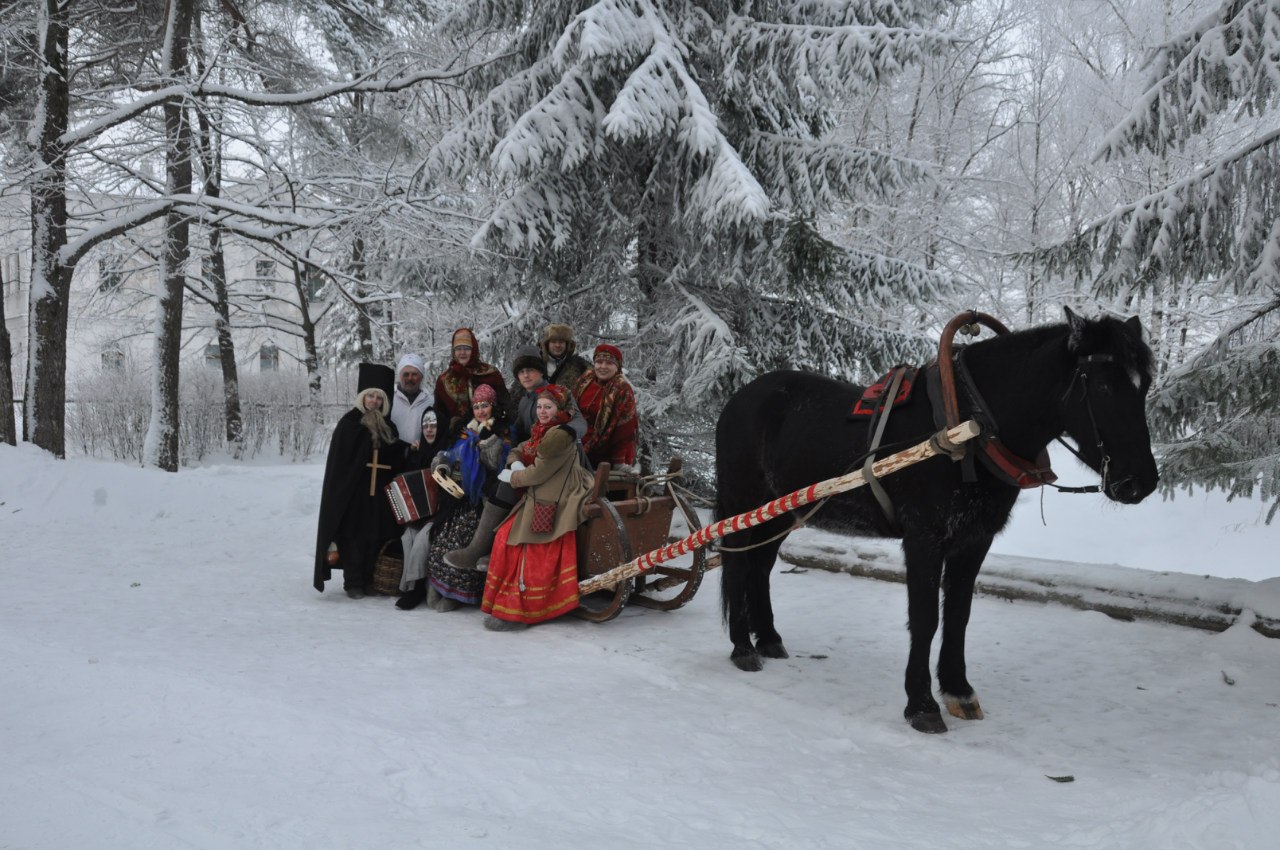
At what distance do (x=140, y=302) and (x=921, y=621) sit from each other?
17.1 metres

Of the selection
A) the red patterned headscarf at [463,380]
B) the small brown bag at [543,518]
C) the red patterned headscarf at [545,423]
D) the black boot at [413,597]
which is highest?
the red patterned headscarf at [463,380]

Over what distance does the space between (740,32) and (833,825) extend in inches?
282

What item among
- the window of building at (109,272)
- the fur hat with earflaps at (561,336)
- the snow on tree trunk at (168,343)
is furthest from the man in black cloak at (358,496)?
the window of building at (109,272)

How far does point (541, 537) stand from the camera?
557 cm

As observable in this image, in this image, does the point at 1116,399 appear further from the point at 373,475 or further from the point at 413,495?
the point at 373,475

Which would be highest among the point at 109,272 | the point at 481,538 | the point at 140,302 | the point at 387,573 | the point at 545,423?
the point at 109,272

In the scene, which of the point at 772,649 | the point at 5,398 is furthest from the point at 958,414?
the point at 5,398

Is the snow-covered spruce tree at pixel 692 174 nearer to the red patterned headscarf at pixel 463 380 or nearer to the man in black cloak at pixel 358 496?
the red patterned headscarf at pixel 463 380

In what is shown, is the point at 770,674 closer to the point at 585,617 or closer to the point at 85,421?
the point at 585,617

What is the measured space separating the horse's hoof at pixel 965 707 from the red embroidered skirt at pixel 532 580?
2.39 metres

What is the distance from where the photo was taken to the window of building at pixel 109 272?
14268 millimetres

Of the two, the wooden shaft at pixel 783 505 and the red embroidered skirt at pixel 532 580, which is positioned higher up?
the wooden shaft at pixel 783 505

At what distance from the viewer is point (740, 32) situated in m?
8.09

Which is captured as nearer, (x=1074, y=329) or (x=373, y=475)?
(x=1074, y=329)
